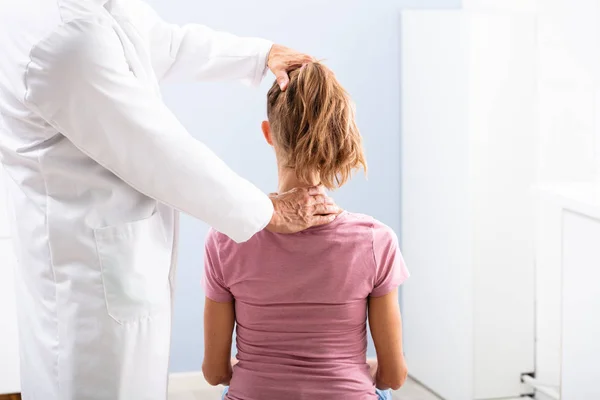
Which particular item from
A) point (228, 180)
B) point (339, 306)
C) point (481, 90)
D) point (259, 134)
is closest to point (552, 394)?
point (481, 90)

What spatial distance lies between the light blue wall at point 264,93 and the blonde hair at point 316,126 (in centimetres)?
150

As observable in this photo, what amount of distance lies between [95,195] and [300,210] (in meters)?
0.33

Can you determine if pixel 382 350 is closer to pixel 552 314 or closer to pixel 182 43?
pixel 182 43

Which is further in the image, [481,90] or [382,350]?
[481,90]

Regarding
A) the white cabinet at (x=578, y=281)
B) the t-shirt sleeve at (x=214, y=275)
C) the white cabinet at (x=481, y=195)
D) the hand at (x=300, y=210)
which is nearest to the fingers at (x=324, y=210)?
the hand at (x=300, y=210)

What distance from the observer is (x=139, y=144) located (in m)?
1.36

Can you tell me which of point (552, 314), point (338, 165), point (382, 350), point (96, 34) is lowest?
point (552, 314)

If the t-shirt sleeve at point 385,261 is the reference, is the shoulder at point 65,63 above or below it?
above

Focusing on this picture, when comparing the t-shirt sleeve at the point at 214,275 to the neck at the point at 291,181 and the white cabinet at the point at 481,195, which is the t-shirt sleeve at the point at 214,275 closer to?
the neck at the point at 291,181

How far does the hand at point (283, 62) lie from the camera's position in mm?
1558

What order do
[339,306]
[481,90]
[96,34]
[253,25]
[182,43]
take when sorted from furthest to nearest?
[253,25] → [481,90] → [182,43] → [339,306] → [96,34]

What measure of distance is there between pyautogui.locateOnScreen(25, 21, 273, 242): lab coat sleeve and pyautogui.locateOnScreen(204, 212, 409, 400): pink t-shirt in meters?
0.07

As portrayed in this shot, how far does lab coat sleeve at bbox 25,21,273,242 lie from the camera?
131cm

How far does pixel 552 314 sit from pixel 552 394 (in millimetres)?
246
